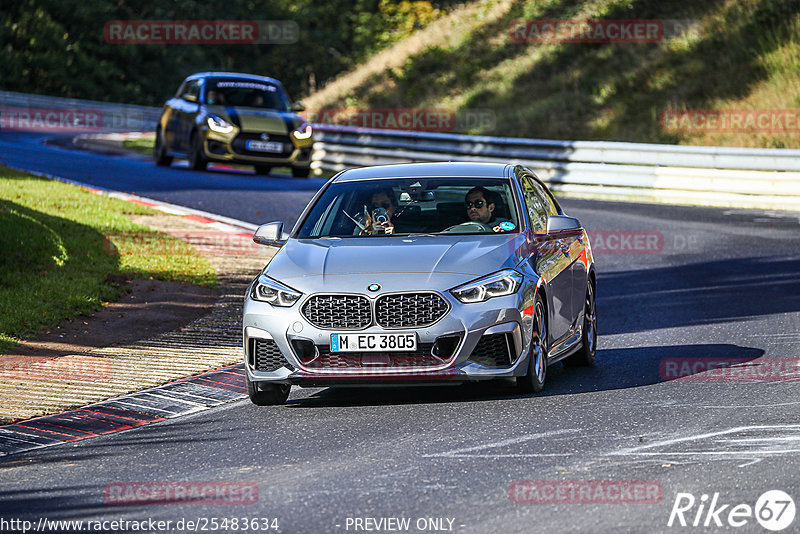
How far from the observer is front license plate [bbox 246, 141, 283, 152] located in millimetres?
26047

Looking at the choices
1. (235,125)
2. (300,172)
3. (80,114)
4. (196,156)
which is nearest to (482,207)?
(235,125)

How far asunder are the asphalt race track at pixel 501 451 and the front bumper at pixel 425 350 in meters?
0.25

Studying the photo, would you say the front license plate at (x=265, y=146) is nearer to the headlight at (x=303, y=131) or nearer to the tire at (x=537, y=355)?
the headlight at (x=303, y=131)

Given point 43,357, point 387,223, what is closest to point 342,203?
point 387,223

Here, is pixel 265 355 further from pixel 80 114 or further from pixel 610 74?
pixel 80 114

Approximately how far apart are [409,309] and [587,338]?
92.2 inches

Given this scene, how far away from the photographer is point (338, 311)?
27.6 feet

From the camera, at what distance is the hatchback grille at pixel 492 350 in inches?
331

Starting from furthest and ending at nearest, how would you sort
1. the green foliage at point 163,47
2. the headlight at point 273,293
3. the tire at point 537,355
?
the green foliage at point 163,47
the tire at point 537,355
the headlight at point 273,293

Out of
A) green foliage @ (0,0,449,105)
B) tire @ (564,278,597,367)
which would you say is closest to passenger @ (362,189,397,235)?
tire @ (564,278,597,367)

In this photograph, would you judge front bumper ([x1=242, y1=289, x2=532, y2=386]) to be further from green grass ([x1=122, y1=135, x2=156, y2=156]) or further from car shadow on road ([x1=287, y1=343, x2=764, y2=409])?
green grass ([x1=122, y1=135, x2=156, y2=156])

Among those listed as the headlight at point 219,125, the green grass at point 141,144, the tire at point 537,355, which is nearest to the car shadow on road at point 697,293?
the tire at point 537,355

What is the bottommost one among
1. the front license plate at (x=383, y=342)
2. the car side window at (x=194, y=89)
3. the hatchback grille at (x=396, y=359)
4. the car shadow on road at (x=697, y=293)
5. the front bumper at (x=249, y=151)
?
the car shadow on road at (x=697, y=293)

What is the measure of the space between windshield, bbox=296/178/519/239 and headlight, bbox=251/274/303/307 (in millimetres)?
821
